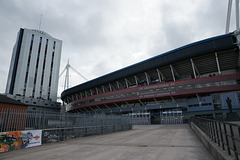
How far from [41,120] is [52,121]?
3.61 feet

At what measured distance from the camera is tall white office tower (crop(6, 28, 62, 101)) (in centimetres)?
7975

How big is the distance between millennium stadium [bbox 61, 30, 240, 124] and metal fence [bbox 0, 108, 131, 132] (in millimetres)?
26362

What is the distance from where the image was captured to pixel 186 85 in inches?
1437

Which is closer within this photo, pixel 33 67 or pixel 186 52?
pixel 186 52

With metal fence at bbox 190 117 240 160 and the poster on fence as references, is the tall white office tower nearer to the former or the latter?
the poster on fence

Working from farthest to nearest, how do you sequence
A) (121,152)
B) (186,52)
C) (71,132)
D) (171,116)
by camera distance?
(171,116) < (186,52) < (71,132) < (121,152)

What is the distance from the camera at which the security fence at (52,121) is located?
31.4ft

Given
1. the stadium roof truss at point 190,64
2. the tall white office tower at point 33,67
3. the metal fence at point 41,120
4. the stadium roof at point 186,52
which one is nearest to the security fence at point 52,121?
the metal fence at point 41,120

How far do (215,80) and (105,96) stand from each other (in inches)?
1325

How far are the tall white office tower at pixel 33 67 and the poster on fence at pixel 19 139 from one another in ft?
260

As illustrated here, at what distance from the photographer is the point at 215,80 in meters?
33.7

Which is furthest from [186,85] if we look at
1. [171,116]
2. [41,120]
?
[41,120]

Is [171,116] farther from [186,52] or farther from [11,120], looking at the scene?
A: [11,120]

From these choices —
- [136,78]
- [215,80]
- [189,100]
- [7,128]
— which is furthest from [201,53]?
[7,128]
